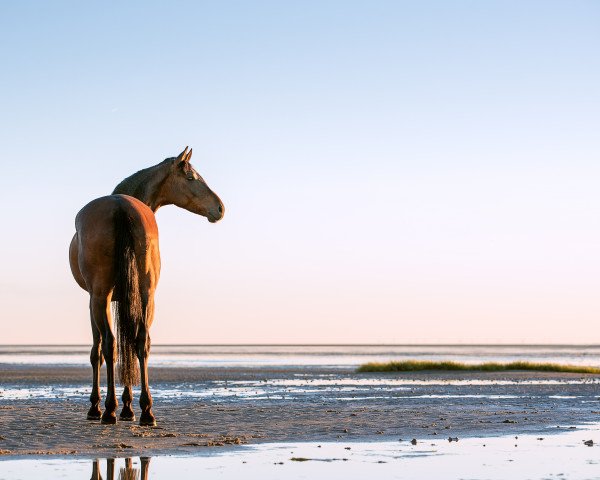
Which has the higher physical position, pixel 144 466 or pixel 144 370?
pixel 144 370

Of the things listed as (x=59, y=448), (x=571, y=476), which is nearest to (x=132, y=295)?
(x=59, y=448)

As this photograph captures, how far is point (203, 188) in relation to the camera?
50.0ft

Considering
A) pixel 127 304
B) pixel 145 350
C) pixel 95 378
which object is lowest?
pixel 95 378

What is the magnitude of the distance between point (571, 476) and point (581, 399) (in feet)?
40.8

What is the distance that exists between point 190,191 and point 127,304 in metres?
3.27

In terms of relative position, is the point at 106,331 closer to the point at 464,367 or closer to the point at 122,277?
the point at 122,277

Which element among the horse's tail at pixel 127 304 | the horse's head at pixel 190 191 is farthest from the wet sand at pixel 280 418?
the horse's head at pixel 190 191

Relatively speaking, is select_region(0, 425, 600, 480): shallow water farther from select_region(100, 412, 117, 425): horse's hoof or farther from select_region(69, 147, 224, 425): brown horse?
select_region(100, 412, 117, 425): horse's hoof

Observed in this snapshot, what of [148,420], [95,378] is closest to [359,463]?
[148,420]

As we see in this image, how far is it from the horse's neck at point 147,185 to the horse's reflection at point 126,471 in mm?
6441

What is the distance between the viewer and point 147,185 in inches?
590

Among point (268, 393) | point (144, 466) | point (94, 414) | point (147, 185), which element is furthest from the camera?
point (268, 393)

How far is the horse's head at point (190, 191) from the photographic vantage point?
1511 centimetres

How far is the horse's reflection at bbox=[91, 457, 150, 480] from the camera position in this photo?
26.5 feet
